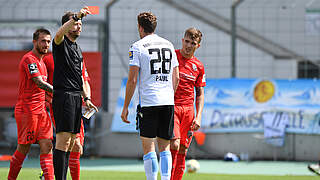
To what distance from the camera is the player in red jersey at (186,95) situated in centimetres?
780

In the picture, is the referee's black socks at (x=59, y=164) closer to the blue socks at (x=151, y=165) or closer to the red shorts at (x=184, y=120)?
the blue socks at (x=151, y=165)

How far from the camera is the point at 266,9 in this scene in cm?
1469

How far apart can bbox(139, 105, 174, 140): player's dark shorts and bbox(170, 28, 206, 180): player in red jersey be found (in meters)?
1.08

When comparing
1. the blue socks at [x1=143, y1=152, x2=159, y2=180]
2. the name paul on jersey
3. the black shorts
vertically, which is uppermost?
the name paul on jersey

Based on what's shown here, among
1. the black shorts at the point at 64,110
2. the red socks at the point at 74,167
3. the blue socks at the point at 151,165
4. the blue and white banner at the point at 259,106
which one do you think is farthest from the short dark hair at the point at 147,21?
the blue and white banner at the point at 259,106

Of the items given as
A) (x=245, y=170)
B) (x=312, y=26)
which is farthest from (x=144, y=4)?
(x=245, y=170)

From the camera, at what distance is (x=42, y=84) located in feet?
24.7

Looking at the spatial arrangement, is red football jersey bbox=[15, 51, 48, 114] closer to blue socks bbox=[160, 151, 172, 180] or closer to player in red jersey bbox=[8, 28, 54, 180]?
player in red jersey bbox=[8, 28, 54, 180]

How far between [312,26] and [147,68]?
926 cm

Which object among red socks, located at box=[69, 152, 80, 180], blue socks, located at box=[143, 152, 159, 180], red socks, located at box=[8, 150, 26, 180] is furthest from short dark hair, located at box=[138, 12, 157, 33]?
red socks, located at box=[8, 150, 26, 180]

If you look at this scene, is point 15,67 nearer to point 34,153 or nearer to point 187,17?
point 34,153

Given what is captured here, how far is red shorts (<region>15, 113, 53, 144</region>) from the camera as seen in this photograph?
7.75 meters

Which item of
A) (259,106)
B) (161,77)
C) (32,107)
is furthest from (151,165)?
(259,106)

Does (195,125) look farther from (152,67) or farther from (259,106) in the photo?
(259,106)
